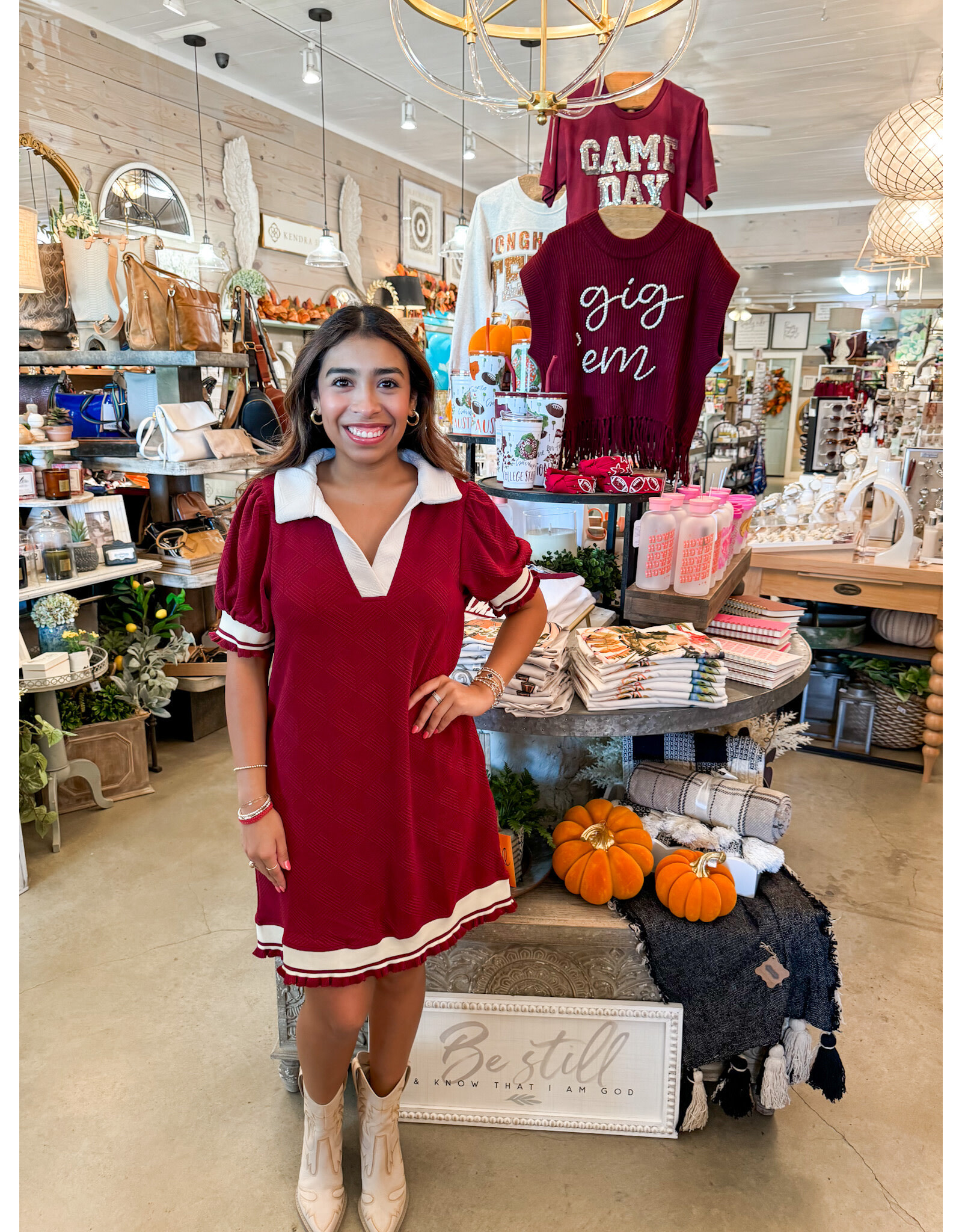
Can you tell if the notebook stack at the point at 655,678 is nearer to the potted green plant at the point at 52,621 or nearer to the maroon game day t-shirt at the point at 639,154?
the maroon game day t-shirt at the point at 639,154

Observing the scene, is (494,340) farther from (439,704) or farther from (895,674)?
(895,674)

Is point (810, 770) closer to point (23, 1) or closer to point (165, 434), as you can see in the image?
point (165, 434)

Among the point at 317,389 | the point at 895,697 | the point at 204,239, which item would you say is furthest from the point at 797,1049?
the point at 204,239

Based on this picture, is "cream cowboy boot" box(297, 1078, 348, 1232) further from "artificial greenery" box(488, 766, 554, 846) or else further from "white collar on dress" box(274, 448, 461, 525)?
"white collar on dress" box(274, 448, 461, 525)

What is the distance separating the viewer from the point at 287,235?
6.76 meters

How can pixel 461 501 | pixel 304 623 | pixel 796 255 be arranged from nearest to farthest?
pixel 304 623, pixel 461 501, pixel 796 255

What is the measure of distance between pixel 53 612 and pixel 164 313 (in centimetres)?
152

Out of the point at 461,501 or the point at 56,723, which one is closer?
the point at 461,501

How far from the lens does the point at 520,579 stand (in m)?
1.69

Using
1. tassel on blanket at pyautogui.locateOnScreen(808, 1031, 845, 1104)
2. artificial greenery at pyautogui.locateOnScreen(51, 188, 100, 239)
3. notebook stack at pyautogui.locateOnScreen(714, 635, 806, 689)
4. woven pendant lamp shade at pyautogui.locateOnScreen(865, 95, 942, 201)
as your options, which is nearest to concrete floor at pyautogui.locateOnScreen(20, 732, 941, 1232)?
tassel on blanket at pyautogui.locateOnScreen(808, 1031, 845, 1104)
